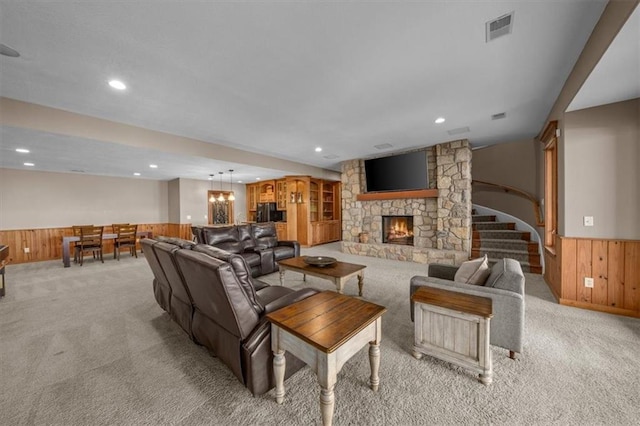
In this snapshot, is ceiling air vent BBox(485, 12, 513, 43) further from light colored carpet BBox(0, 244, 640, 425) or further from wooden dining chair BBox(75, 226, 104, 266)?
wooden dining chair BBox(75, 226, 104, 266)

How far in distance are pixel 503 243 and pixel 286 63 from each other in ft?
18.2

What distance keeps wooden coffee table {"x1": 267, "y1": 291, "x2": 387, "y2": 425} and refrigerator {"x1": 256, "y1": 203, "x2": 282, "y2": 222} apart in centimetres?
704

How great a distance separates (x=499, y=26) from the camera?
1.83 metres

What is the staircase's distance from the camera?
4586 mm

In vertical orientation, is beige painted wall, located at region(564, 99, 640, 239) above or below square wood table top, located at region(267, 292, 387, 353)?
above

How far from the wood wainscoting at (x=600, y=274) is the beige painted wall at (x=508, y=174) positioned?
8.82 feet

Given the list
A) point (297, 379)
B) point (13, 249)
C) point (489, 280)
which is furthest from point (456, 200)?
point (13, 249)

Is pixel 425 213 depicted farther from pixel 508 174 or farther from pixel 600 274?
pixel 600 274

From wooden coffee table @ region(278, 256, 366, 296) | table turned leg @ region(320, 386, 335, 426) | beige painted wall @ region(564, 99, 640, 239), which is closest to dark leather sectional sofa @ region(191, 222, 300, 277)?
wooden coffee table @ region(278, 256, 366, 296)

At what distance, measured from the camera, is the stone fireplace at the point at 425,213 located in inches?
199

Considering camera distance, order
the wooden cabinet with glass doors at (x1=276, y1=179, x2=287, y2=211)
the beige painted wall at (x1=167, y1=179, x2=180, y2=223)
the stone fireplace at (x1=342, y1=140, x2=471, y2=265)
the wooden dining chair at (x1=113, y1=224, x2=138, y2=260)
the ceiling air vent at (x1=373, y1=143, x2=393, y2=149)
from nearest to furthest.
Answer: the stone fireplace at (x1=342, y1=140, x2=471, y2=265) < the ceiling air vent at (x1=373, y1=143, x2=393, y2=149) < the wooden dining chair at (x1=113, y1=224, x2=138, y2=260) < the beige painted wall at (x1=167, y1=179, x2=180, y2=223) < the wooden cabinet with glass doors at (x1=276, y1=179, x2=287, y2=211)

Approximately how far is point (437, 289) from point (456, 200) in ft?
12.1

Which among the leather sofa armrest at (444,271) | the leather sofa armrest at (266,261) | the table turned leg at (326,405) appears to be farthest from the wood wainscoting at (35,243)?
the leather sofa armrest at (444,271)

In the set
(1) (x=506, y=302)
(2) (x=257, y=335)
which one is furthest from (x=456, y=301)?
(2) (x=257, y=335)
